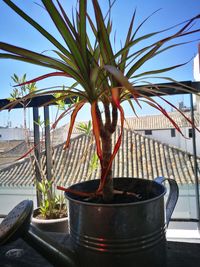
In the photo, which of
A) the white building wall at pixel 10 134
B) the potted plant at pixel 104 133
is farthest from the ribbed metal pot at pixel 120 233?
the white building wall at pixel 10 134

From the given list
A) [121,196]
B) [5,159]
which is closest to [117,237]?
[121,196]

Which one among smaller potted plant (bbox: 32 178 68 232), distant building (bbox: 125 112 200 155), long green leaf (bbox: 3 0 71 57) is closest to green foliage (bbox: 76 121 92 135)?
distant building (bbox: 125 112 200 155)

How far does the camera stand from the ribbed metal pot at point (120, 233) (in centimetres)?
52

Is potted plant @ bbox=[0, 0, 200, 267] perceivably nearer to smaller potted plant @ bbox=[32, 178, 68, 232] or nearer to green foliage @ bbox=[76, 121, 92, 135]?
green foliage @ bbox=[76, 121, 92, 135]

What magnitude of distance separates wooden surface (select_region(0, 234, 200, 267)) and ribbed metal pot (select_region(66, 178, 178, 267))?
156mm

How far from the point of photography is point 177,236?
1452 mm

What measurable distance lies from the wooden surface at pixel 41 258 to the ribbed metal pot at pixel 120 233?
156 mm

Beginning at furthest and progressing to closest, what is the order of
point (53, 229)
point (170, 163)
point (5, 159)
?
point (170, 163), point (5, 159), point (53, 229)

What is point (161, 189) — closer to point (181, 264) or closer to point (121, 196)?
point (121, 196)

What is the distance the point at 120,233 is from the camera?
0.52m

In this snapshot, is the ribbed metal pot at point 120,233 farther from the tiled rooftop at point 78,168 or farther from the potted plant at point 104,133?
the tiled rooftop at point 78,168

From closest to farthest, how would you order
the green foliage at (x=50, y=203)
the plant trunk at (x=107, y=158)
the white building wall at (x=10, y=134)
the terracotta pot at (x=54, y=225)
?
the plant trunk at (x=107, y=158) < the terracotta pot at (x=54, y=225) < the green foliage at (x=50, y=203) < the white building wall at (x=10, y=134)

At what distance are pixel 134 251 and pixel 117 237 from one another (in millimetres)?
53

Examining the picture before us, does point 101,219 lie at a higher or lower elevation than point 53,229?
higher
